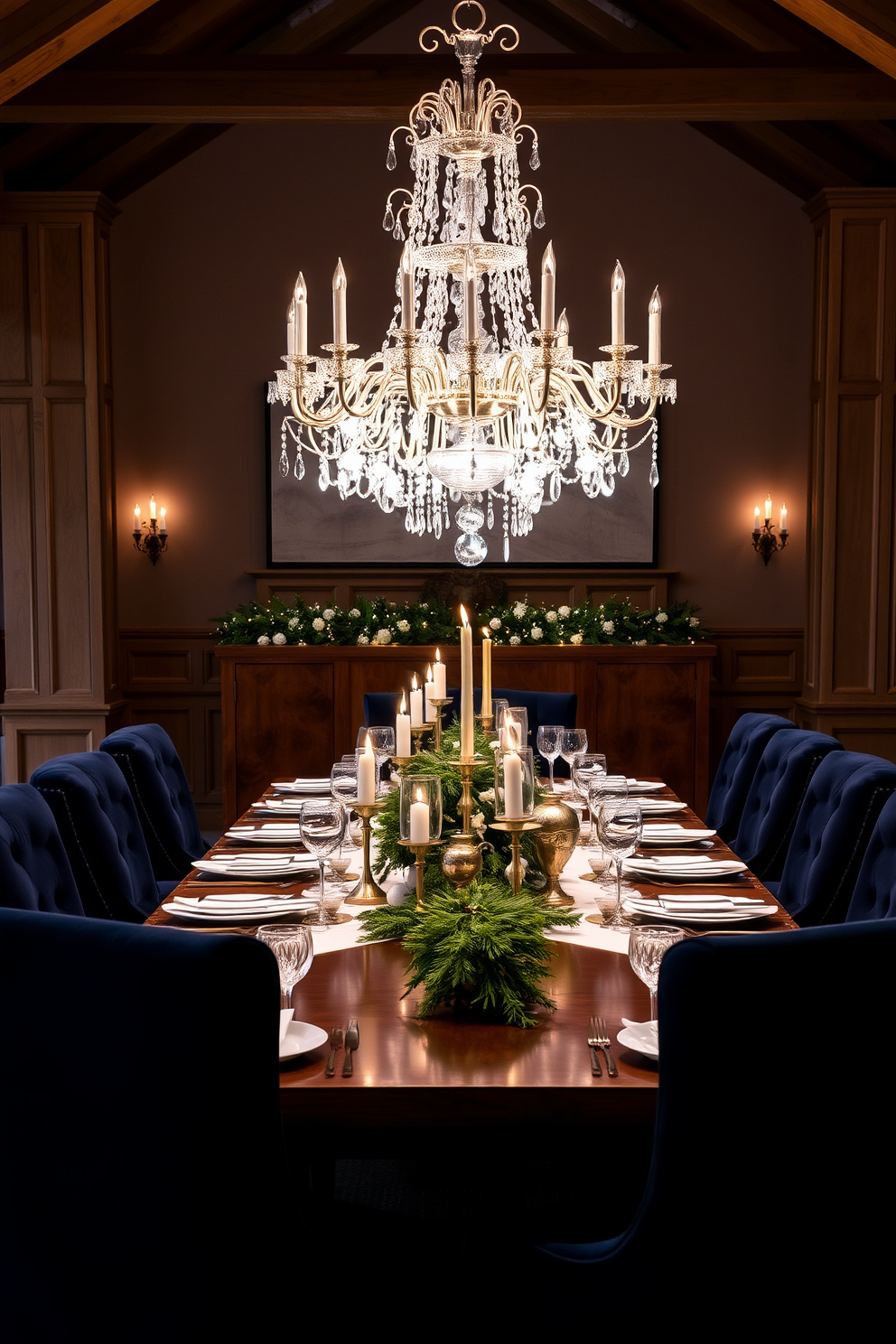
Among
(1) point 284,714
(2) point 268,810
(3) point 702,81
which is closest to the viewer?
(2) point 268,810

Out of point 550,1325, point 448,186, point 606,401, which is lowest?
point 550,1325

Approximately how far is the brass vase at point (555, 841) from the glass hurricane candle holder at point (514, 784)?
0.77 ft

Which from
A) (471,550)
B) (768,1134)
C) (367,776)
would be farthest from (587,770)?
(471,550)

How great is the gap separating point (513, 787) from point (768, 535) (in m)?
5.74

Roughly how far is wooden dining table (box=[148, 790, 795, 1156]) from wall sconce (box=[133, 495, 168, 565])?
5.76m

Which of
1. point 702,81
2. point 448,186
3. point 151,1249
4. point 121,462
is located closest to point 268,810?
point 448,186

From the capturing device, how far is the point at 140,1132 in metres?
1.20

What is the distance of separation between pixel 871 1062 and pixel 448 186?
3118 mm

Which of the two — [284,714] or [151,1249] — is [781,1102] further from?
[284,714]

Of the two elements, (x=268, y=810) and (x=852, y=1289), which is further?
(x=268, y=810)

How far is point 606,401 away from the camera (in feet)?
12.1

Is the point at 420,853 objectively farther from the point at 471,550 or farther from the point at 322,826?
the point at 471,550

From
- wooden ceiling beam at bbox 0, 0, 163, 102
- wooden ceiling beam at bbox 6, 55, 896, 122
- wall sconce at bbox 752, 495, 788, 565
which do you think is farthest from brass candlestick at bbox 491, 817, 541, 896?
wall sconce at bbox 752, 495, 788, 565

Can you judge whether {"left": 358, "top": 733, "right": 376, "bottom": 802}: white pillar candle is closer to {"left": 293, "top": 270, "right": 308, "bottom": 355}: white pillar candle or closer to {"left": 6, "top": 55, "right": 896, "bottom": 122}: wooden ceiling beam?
{"left": 293, "top": 270, "right": 308, "bottom": 355}: white pillar candle
